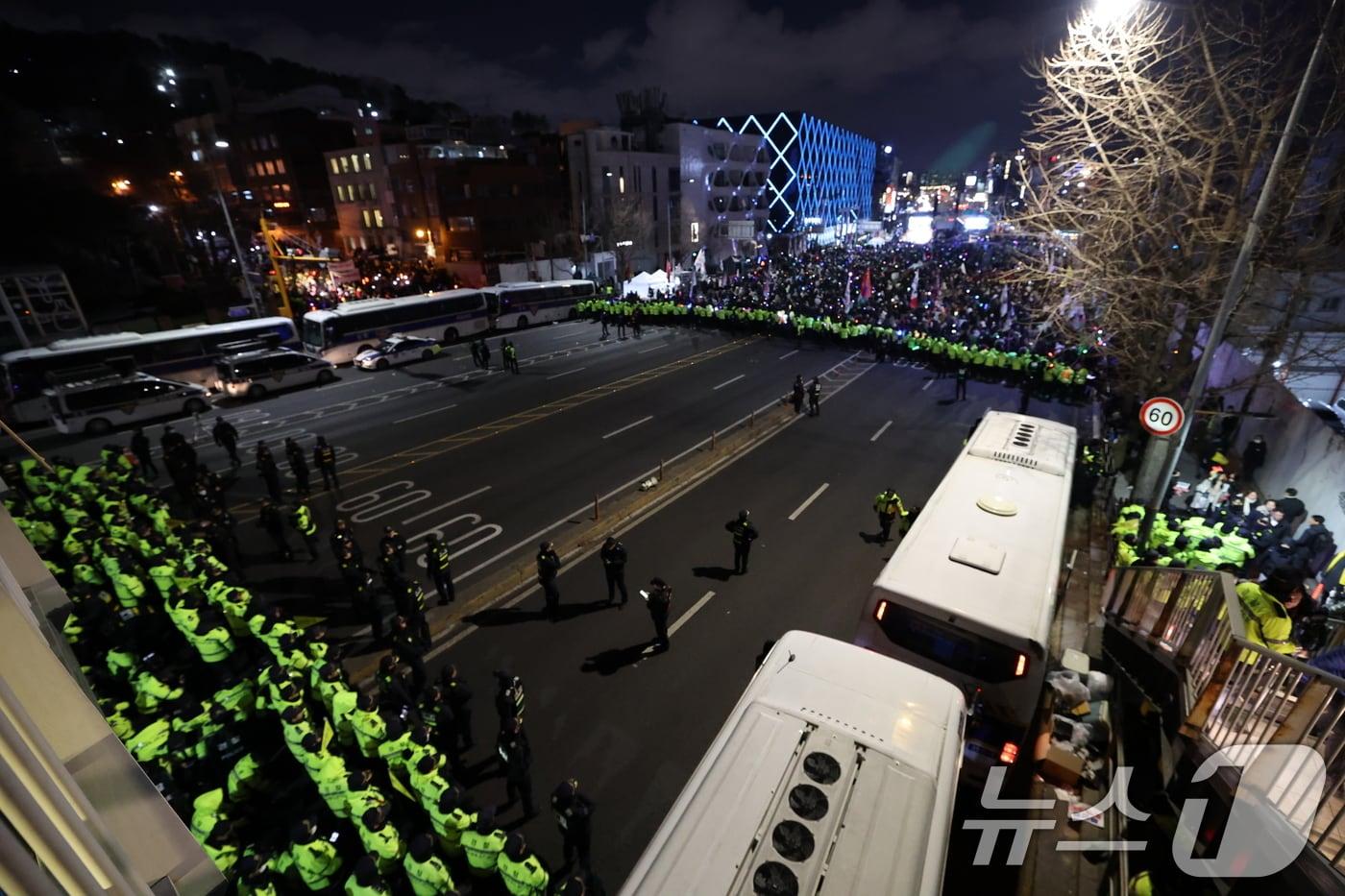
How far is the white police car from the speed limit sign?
2933 centimetres

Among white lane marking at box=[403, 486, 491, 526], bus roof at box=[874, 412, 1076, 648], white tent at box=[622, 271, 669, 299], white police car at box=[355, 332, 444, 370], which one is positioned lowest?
white lane marking at box=[403, 486, 491, 526]

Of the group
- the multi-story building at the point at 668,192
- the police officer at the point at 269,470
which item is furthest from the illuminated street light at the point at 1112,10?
the multi-story building at the point at 668,192

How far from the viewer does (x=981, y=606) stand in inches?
256

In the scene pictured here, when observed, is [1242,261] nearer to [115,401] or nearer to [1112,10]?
[1112,10]

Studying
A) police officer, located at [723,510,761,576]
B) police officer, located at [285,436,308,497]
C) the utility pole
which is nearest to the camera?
the utility pole

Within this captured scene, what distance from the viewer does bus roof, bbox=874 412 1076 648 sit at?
21.4ft

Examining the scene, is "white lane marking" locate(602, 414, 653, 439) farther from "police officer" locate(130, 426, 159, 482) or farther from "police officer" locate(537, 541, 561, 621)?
"police officer" locate(130, 426, 159, 482)

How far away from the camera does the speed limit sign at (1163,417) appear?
31.4 feet

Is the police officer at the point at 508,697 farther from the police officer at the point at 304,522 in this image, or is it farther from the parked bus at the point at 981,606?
the police officer at the point at 304,522

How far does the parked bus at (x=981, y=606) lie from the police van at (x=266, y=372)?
26.5m

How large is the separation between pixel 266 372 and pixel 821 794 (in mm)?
27656

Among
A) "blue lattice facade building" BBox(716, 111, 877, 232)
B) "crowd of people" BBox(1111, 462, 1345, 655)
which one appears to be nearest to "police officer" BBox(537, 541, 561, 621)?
"crowd of people" BBox(1111, 462, 1345, 655)

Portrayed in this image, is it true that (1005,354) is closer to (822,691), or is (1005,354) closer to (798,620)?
(798,620)

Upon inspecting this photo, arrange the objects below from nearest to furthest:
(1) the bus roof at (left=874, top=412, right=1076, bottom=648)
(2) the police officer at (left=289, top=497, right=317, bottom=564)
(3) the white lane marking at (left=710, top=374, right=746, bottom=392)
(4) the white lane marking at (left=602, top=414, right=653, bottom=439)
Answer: (1) the bus roof at (left=874, top=412, right=1076, bottom=648)
(2) the police officer at (left=289, top=497, right=317, bottom=564)
(4) the white lane marking at (left=602, top=414, right=653, bottom=439)
(3) the white lane marking at (left=710, top=374, right=746, bottom=392)
